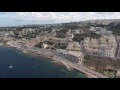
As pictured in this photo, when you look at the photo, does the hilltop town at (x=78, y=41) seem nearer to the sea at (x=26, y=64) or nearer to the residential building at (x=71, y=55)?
the residential building at (x=71, y=55)

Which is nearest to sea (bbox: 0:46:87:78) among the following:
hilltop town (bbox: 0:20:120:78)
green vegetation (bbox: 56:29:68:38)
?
hilltop town (bbox: 0:20:120:78)

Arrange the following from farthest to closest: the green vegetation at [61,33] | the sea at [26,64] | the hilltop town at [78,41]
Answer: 1. the green vegetation at [61,33]
2. the hilltop town at [78,41]
3. the sea at [26,64]

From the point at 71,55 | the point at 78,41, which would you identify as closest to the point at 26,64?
the point at 71,55

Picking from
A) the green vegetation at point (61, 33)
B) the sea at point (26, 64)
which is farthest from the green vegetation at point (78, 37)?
the sea at point (26, 64)

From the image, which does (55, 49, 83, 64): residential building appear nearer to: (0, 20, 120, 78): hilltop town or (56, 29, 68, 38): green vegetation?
(0, 20, 120, 78): hilltop town

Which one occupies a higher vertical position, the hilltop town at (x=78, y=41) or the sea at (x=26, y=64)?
the hilltop town at (x=78, y=41)

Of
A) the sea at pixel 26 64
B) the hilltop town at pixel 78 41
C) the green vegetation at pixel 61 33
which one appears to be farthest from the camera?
the green vegetation at pixel 61 33

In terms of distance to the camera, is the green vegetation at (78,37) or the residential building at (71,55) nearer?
the residential building at (71,55)

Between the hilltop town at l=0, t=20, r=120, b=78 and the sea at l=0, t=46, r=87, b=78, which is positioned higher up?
the hilltop town at l=0, t=20, r=120, b=78
